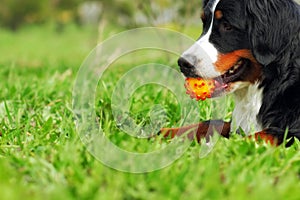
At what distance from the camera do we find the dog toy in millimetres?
3816

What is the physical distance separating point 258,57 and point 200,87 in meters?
0.45

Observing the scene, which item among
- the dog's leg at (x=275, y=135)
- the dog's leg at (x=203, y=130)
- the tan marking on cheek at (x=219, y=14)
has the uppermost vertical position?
the tan marking on cheek at (x=219, y=14)

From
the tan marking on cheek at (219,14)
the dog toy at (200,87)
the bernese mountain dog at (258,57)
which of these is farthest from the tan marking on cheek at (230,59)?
the tan marking on cheek at (219,14)

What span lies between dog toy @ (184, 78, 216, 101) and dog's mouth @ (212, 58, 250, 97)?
49 mm

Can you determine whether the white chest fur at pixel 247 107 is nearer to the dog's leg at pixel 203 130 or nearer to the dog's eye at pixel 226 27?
the dog's leg at pixel 203 130

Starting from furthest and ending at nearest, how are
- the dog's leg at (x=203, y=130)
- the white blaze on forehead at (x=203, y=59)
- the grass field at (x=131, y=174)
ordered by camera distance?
the dog's leg at (x=203, y=130), the white blaze on forehead at (x=203, y=59), the grass field at (x=131, y=174)

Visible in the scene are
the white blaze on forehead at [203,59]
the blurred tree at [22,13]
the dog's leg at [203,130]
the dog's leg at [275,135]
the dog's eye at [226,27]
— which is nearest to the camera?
the dog's leg at [275,135]

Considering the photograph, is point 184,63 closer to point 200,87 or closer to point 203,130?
point 200,87

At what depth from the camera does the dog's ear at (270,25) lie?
372 centimetres

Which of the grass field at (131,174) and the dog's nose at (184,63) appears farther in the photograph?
the dog's nose at (184,63)

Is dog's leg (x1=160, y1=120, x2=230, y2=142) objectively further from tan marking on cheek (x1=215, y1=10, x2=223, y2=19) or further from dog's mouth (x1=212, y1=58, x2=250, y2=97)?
tan marking on cheek (x1=215, y1=10, x2=223, y2=19)

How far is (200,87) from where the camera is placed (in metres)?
3.84

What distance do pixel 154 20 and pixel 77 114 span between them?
16.6 feet

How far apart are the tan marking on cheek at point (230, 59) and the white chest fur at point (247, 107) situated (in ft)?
0.71
